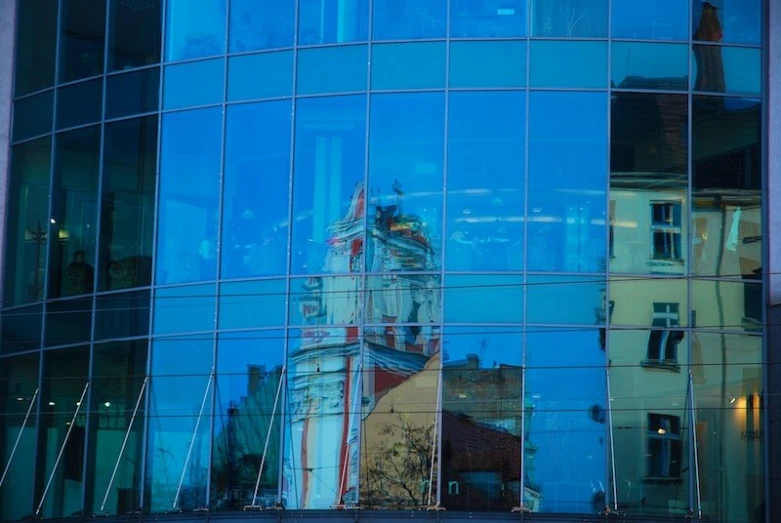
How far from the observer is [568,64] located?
3569 centimetres

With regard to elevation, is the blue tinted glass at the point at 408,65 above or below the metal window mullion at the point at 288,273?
above

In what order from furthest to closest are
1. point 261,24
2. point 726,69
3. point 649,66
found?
1. point 261,24
2. point 726,69
3. point 649,66

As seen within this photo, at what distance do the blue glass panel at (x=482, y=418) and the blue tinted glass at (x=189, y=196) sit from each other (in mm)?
5778

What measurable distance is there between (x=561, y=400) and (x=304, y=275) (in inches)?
233

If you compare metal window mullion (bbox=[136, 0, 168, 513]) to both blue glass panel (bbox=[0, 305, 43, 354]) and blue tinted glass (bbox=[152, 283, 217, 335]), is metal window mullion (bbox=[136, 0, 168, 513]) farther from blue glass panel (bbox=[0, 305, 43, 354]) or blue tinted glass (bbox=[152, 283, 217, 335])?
blue glass panel (bbox=[0, 305, 43, 354])

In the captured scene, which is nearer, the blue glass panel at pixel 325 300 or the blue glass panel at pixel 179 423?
the blue glass panel at pixel 325 300

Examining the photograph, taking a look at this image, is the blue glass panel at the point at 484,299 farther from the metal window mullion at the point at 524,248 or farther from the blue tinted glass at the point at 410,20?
the blue tinted glass at the point at 410,20

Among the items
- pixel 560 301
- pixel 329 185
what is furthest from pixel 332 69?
pixel 560 301

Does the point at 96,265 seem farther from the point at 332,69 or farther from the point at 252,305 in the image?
the point at 332,69

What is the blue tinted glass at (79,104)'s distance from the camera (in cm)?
3919

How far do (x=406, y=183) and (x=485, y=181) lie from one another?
1.64 m

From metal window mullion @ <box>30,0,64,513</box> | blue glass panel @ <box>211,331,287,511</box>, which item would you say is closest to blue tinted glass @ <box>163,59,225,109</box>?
metal window mullion @ <box>30,0,64,513</box>

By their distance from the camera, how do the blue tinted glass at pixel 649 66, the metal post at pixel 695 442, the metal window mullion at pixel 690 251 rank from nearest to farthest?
the metal post at pixel 695 442, the metal window mullion at pixel 690 251, the blue tinted glass at pixel 649 66

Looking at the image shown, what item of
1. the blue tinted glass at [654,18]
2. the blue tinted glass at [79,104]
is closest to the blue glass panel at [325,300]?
the blue tinted glass at [79,104]
